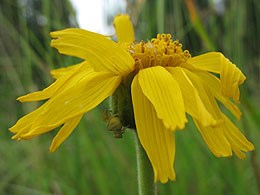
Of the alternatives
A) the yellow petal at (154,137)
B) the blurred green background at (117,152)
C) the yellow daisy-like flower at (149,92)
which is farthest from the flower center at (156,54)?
the blurred green background at (117,152)

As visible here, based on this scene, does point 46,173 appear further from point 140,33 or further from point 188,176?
point 140,33

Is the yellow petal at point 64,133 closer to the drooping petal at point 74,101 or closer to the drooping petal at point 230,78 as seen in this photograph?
the drooping petal at point 74,101

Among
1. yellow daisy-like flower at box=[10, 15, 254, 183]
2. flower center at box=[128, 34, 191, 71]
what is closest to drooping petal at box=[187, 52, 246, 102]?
yellow daisy-like flower at box=[10, 15, 254, 183]

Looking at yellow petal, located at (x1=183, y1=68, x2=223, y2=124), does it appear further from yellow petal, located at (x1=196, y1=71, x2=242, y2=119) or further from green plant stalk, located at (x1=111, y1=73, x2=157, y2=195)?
green plant stalk, located at (x1=111, y1=73, x2=157, y2=195)

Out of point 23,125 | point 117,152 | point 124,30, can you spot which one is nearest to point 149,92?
point 23,125

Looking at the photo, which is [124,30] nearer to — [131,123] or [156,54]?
[156,54]

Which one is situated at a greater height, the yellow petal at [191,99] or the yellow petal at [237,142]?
the yellow petal at [191,99]

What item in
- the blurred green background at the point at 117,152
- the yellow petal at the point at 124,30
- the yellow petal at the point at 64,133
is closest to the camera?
the yellow petal at the point at 64,133
